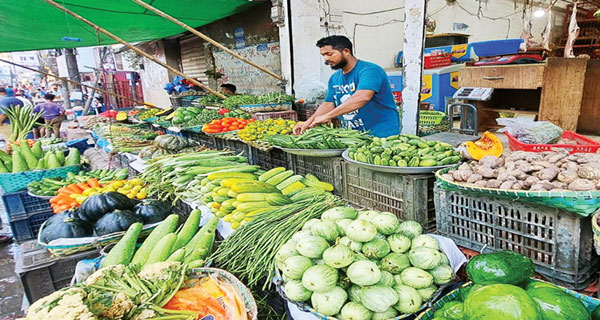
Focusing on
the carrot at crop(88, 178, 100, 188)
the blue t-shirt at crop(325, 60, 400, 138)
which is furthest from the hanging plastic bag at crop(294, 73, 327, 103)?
the carrot at crop(88, 178, 100, 188)

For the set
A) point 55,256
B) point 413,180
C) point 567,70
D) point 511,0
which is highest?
point 511,0

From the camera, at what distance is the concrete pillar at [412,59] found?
358 centimetres

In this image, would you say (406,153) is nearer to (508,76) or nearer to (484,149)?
(484,149)

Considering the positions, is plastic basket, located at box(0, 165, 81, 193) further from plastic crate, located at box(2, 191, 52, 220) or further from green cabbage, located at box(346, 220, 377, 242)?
green cabbage, located at box(346, 220, 377, 242)

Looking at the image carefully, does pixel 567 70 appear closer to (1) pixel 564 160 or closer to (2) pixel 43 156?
(1) pixel 564 160

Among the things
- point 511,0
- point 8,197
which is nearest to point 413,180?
point 8,197

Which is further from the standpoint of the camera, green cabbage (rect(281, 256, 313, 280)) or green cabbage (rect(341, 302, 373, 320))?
green cabbage (rect(281, 256, 313, 280))

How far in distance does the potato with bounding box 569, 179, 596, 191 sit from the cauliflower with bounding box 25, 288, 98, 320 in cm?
204

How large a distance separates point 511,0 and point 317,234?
44.5 ft

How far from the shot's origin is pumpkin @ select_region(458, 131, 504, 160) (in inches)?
79.2

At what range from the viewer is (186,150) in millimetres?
4828

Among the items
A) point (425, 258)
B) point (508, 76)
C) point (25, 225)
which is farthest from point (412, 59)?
point (25, 225)

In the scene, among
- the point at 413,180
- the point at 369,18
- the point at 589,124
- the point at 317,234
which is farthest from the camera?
the point at 369,18

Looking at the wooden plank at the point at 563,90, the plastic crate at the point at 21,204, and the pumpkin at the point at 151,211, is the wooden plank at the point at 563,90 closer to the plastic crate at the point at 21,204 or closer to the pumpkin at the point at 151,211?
the pumpkin at the point at 151,211
